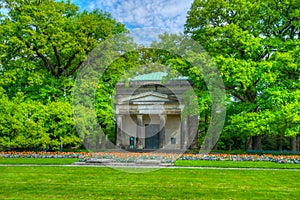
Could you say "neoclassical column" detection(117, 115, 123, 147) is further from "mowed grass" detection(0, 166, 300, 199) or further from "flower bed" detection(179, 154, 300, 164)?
"mowed grass" detection(0, 166, 300, 199)

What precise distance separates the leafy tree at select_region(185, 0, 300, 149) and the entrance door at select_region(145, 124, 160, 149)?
1075cm

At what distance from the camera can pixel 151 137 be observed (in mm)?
32438

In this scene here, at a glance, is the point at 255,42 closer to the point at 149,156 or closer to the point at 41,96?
the point at 149,156

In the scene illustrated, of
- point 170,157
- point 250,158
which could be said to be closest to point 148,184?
point 170,157

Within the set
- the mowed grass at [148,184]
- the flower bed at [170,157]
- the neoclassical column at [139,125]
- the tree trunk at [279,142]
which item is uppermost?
the neoclassical column at [139,125]

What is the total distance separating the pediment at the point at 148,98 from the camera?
2970 cm

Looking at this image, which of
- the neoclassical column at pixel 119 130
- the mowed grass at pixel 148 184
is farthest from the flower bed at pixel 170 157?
the neoclassical column at pixel 119 130

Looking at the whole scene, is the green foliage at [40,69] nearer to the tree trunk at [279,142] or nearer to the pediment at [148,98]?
the pediment at [148,98]

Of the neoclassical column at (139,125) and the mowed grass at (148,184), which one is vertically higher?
the neoclassical column at (139,125)

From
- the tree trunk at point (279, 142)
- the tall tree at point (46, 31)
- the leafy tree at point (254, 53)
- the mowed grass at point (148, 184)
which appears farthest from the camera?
the tree trunk at point (279, 142)

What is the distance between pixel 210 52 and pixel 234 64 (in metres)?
2.47

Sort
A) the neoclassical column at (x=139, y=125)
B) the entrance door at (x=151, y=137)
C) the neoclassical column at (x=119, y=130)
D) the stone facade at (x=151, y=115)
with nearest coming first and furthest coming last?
the stone facade at (x=151, y=115) < the neoclassical column at (x=139, y=125) < the neoclassical column at (x=119, y=130) < the entrance door at (x=151, y=137)

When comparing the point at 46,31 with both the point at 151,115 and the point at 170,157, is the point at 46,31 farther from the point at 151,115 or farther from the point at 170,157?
the point at 151,115

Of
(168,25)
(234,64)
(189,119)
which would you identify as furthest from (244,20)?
(189,119)
